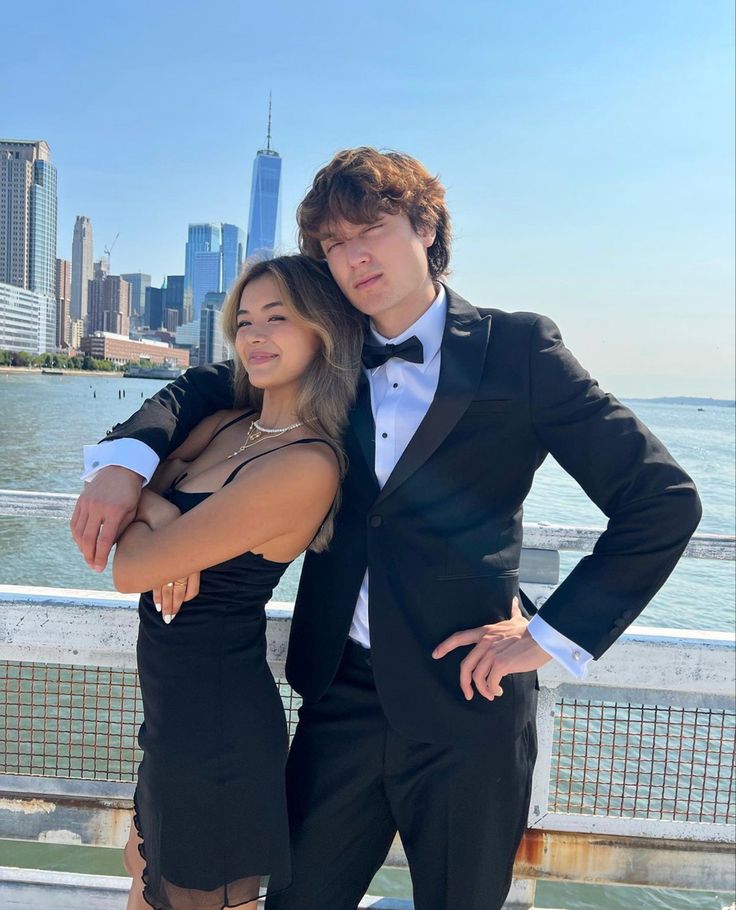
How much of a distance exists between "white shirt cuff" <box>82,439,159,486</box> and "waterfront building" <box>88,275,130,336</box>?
17188cm

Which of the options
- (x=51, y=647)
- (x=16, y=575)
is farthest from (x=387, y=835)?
(x=16, y=575)

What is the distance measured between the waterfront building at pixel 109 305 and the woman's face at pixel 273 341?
564 ft

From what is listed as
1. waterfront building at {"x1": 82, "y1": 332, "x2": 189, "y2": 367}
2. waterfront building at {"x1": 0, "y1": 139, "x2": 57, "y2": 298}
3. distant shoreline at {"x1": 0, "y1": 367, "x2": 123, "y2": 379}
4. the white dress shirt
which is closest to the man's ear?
the white dress shirt

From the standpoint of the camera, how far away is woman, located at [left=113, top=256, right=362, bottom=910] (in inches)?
64.8

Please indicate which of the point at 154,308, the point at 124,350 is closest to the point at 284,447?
the point at 124,350

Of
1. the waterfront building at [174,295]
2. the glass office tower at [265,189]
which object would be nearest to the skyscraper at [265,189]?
the glass office tower at [265,189]

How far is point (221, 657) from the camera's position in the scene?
5.62 feet

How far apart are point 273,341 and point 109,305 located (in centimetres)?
18693

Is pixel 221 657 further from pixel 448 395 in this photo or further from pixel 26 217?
pixel 26 217

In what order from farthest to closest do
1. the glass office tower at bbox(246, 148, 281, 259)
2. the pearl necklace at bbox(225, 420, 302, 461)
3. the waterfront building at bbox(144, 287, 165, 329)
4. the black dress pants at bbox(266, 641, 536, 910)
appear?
the waterfront building at bbox(144, 287, 165, 329) < the glass office tower at bbox(246, 148, 281, 259) < the pearl necklace at bbox(225, 420, 302, 461) < the black dress pants at bbox(266, 641, 536, 910)

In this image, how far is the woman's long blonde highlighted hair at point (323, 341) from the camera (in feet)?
5.91

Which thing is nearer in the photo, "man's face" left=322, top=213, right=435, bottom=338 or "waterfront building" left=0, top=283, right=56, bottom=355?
"man's face" left=322, top=213, right=435, bottom=338

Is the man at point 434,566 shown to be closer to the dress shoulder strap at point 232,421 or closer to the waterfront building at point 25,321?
the dress shoulder strap at point 232,421

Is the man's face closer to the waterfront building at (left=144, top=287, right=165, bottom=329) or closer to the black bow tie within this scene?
the black bow tie
